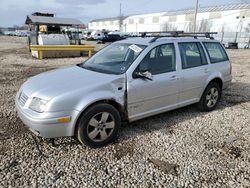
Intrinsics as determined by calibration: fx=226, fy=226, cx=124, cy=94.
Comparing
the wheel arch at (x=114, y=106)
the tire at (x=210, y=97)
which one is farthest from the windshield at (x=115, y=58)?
the tire at (x=210, y=97)

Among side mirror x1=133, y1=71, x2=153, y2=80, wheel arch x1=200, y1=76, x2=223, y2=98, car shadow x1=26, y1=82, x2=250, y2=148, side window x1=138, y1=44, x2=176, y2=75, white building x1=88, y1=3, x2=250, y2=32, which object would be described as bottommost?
car shadow x1=26, y1=82, x2=250, y2=148

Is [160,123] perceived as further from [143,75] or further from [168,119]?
[143,75]

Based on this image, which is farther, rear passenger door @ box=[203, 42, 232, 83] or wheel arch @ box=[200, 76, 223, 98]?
rear passenger door @ box=[203, 42, 232, 83]

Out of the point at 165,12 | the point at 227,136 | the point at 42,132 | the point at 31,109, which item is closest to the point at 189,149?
the point at 227,136

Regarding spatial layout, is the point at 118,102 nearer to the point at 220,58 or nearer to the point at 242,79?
the point at 220,58

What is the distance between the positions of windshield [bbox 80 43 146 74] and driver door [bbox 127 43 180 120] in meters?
0.23

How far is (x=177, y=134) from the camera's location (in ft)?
13.2

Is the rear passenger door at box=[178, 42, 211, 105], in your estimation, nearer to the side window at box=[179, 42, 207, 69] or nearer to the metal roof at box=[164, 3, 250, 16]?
the side window at box=[179, 42, 207, 69]

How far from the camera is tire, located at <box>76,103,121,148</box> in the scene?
327 centimetres

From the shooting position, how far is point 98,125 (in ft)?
11.3

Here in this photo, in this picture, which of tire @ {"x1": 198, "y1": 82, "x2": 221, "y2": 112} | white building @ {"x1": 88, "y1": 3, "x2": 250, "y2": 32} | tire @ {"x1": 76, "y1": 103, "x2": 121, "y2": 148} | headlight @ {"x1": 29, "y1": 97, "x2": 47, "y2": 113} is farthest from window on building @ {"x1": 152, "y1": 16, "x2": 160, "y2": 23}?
headlight @ {"x1": 29, "y1": 97, "x2": 47, "y2": 113}

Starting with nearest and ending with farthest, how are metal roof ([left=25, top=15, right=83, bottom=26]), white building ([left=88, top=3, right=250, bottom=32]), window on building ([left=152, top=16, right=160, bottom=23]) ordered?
metal roof ([left=25, top=15, right=83, bottom=26]), white building ([left=88, top=3, right=250, bottom=32]), window on building ([left=152, top=16, right=160, bottom=23])

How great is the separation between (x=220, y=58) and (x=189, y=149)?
271 cm

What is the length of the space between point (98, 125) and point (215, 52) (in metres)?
3.37
